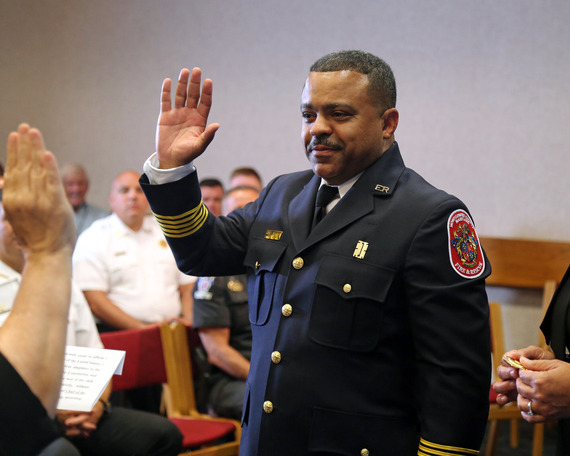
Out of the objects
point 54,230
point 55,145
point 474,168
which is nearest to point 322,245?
point 54,230

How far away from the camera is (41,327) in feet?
3.35

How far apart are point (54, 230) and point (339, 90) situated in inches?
32.3

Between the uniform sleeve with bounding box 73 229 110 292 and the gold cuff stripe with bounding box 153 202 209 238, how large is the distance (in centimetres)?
233

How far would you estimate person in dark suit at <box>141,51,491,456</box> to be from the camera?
1541 millimetres

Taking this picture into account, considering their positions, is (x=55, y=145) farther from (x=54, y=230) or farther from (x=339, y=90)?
(x=54, y=230)

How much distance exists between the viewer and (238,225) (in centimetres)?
185

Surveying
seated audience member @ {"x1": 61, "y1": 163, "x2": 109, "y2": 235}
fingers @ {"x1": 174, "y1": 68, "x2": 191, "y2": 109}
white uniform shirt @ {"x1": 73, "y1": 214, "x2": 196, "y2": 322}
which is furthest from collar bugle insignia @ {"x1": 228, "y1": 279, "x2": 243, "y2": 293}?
seated audience member @ {"x1": 61, "y1": 163, "x2": 109, "y2": 235}

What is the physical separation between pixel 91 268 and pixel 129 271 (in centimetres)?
22

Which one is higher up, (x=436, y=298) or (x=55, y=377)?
(x=436, y=298)

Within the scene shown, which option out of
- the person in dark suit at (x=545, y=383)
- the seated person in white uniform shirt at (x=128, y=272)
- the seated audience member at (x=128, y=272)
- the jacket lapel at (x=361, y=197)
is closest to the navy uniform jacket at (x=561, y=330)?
the person in dark suit at (x=545, y=383)

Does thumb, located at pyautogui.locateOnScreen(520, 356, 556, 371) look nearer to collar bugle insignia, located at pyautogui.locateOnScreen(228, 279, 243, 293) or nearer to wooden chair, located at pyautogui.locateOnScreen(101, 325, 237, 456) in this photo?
wooden chair, located at pyautogui.locateOnScreen(101, 325, 237, 456)

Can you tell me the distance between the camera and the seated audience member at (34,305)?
3.21ft

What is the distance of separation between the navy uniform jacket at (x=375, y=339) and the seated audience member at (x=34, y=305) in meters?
0.65

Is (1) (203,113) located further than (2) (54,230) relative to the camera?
Yes
